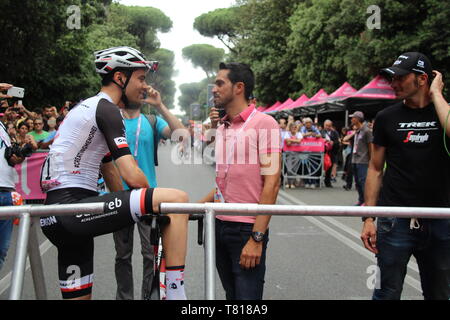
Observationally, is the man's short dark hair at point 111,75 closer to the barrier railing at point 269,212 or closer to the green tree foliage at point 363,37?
the barrier railing at point 269,212

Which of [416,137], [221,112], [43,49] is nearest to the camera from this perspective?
[416,137]

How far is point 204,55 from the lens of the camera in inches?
5221

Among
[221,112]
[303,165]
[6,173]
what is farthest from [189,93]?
[221,112]

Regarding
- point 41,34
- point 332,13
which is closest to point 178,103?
point 332,13

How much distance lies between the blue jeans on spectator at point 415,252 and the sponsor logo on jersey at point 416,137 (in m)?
0.48

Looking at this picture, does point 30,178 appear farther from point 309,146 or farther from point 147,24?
point 147,24

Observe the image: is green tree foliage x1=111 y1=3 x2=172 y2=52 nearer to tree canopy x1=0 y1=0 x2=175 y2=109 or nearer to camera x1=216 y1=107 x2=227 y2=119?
tree canopy x1=0 y1=0 x2=175 y2=109

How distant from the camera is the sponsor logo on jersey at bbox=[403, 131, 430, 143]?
3109mm

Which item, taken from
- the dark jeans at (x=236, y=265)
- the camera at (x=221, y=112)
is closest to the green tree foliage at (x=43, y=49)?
the camera at (x=221, y=112)

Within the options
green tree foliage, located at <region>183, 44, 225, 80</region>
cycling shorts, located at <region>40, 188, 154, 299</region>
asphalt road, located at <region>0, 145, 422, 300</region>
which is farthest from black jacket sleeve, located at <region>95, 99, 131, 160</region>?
green tree foliage, located at <region>183, 44, 225, 80</region>

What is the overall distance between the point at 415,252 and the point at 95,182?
Result: 1.96m

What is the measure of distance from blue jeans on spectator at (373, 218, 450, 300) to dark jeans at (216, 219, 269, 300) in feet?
2.36

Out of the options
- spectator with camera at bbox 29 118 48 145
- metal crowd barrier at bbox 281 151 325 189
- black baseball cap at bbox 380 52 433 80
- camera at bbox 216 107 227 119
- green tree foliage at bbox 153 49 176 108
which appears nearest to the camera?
black baseball cap at bbox 380 52 433 80

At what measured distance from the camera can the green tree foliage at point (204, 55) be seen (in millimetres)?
132075
